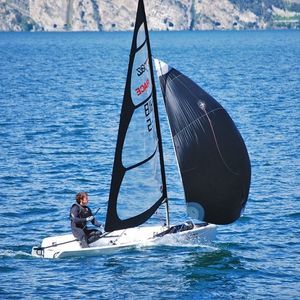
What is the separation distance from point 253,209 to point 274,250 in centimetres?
554

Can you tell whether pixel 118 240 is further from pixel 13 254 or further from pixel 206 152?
pixel 206 152

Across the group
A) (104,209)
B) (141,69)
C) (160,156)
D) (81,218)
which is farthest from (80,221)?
(104,209)

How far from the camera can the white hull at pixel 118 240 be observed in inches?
1059

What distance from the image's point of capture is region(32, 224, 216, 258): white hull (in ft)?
88.3

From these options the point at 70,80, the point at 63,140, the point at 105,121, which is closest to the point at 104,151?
the point at 63,140

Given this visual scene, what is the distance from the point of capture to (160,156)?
27547mm

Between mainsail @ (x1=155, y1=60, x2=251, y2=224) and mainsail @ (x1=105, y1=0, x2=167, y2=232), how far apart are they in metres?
0.63

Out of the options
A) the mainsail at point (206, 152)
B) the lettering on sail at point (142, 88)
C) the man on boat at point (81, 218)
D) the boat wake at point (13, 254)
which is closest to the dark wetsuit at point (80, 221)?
the man on boat at point (81, 218)

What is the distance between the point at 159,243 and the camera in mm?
27719

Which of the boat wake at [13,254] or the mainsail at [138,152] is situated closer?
the mainsail at [138,152]

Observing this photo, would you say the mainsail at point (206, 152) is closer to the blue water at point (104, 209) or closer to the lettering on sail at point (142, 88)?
the lettering on sail at point (142, 88)

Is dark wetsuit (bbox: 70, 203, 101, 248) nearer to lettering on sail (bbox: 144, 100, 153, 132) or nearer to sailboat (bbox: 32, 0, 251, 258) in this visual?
sailboat (bbox: 32, 0, 251, 258)

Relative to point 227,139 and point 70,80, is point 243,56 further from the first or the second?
point 227,139

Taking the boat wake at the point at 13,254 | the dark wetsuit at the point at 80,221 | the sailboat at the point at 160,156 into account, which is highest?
the sailboat at the point at 160,156
